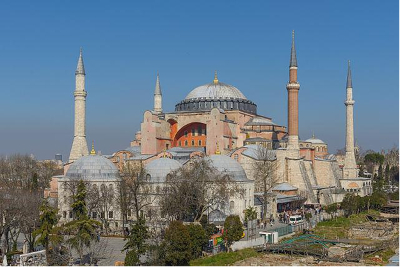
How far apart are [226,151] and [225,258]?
16.5m

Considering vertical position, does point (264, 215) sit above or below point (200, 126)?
below

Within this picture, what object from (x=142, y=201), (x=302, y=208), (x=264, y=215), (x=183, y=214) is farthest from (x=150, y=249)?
(x=302, y=208)

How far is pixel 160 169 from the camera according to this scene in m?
28.0

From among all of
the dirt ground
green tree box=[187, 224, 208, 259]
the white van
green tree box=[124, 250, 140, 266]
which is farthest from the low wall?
the white van

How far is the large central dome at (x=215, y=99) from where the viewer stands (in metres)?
41.8

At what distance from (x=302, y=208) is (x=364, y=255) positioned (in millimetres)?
13047

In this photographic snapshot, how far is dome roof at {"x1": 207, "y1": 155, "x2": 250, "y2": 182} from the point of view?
2775 cm

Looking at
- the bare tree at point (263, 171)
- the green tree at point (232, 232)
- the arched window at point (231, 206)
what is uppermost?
the bare tree at point (263, 171)

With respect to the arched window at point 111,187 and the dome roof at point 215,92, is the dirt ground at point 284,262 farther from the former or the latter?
the dome roof at point 215,92

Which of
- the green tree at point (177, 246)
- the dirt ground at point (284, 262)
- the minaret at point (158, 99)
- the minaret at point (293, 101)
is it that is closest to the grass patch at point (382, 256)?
the dirt ground at point (284, 262)

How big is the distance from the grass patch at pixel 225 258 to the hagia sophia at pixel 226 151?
6.31 m

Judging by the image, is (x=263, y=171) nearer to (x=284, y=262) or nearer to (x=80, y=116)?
(x=80, y=116)

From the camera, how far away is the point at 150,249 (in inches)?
714

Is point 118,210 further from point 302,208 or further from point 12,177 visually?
point 12,177
